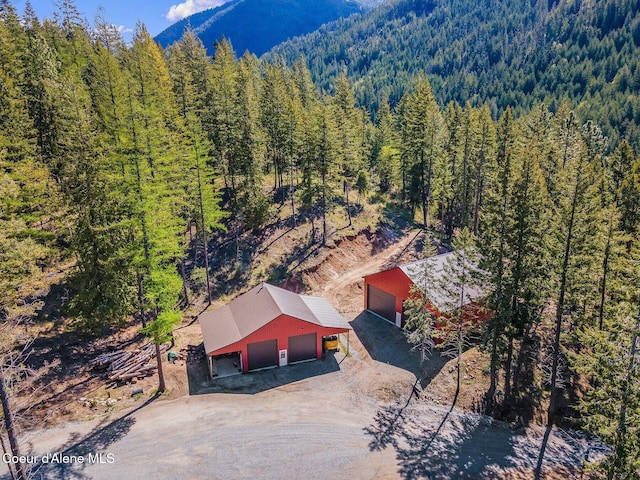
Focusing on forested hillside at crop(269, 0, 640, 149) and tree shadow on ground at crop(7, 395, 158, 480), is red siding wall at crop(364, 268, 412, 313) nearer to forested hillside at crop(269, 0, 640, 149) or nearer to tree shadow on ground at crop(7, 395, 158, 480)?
tree shadow on ground at crop(7, 395, 158, 480)

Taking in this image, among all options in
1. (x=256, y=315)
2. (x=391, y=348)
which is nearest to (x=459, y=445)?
(x=391, y=348)

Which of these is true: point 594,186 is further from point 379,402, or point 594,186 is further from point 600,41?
point 600,41

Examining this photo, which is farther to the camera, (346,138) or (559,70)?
(559,70)

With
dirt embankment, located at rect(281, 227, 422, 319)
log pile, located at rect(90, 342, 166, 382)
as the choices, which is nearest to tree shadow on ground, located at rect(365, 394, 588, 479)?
dirt embankment, located at rect(281, 227, 422, 319)

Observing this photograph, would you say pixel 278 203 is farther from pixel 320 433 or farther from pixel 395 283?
pixel 320 433

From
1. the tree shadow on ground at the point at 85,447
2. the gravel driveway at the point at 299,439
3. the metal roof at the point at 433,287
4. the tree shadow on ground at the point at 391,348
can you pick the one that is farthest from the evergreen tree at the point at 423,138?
the tree shadow on ground at the point at 85,447

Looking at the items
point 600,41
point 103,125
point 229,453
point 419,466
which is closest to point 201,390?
point 229,453
